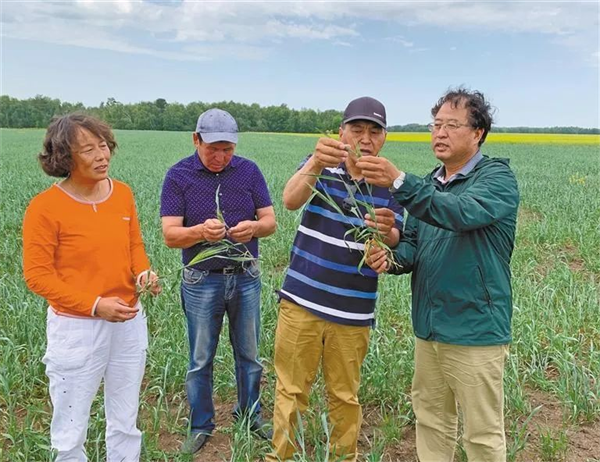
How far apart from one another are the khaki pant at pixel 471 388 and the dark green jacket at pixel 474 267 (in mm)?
A: 84

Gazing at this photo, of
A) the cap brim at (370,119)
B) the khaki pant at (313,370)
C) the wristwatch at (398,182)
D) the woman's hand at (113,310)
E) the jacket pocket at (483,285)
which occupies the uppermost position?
the cap brim at (370,119)

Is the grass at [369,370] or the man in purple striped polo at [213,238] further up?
the man in purple striped polo at [213,238]

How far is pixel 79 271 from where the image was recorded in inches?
87.9

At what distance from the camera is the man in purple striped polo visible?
2.59 metres

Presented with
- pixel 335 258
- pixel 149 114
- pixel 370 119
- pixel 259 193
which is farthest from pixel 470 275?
pixel 149 114

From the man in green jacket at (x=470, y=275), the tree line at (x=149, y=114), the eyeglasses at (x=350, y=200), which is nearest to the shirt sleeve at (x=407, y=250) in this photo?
the man in green jacket at (x=470, y=275)

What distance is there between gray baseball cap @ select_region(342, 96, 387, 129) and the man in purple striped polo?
0.59m

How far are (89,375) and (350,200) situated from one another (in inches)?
53.0

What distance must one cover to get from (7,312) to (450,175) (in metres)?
3.44

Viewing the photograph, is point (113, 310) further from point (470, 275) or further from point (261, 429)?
point (470, 275)

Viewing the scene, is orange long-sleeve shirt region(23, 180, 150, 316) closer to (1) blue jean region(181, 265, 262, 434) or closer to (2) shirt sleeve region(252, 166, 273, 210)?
(1) blue jean region(181, 265, 262, 434)

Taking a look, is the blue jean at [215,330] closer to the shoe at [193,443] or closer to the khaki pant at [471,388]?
the shoe at [193,443]

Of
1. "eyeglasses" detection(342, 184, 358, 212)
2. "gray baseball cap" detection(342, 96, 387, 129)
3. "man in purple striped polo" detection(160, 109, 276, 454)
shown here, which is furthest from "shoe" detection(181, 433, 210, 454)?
"gray baseball cap" detection(342, 96, 387, 129)

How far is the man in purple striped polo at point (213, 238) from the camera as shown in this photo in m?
2.59
